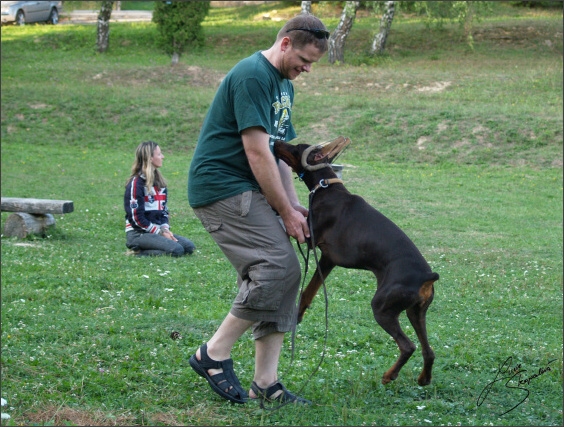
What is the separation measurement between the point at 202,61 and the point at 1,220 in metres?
19.2

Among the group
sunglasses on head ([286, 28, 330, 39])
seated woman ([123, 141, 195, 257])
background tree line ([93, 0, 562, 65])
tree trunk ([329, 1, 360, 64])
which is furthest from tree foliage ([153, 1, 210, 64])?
sunglasses on head ([286, 28, 330, 39])

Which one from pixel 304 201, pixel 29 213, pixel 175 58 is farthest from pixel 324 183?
pixel 175 58

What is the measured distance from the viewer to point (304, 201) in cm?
1562

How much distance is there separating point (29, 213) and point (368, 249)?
8.27 metres

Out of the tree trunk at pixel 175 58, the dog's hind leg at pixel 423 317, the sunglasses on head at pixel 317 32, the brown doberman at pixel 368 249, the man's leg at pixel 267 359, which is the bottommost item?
the tree trunk at pixel 175 58

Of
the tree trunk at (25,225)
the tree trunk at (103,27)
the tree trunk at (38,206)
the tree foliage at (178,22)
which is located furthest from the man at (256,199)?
the tree trunk at (103,27)

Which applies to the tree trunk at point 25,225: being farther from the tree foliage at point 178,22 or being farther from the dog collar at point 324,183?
the tree foliage at point 178,22

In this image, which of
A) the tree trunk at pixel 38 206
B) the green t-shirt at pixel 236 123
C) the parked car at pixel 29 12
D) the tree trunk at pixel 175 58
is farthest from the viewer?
the parked car at pixel 29 12

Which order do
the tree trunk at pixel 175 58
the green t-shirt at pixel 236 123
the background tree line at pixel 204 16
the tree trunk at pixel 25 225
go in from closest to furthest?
the green t-shirt at pixel 236 123 < the tree trunk at pixel 25 225 < the background tree line at pixel 204 16 < the tree trunk at pixel 175 58

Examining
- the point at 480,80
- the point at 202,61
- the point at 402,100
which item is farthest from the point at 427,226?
the point at 202,61

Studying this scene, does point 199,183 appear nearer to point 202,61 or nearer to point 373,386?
point 373,386

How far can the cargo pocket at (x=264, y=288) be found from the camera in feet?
15.1

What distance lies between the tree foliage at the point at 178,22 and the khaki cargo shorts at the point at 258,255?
25.2 m

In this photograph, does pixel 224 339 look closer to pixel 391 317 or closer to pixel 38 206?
pixel 391 317
